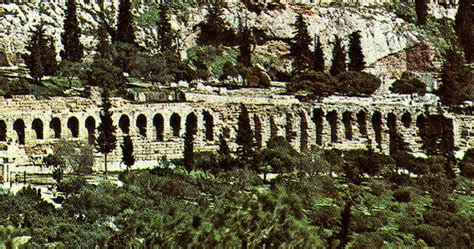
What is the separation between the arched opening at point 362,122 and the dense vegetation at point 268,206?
474 cm

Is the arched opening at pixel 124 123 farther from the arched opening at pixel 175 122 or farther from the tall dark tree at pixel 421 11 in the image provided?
the tall dark tree at pixel 421 11

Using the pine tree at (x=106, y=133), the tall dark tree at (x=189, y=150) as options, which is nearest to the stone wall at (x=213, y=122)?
the pine tree at (x=106, y=133)

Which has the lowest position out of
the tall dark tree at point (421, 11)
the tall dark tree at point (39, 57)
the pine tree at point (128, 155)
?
the pine tree at point (128, 155)

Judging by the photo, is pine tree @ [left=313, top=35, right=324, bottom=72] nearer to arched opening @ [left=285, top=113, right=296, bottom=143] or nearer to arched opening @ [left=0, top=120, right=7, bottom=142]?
arched opening @ [left=285, top=113, right=296, bottom=143]

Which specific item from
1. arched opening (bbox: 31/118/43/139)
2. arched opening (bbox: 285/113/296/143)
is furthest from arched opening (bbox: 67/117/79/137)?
arched opening (bbox: 285/113/296/143)

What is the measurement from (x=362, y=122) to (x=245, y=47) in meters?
17.2

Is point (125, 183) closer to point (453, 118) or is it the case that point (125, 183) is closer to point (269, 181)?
point (269, 181)

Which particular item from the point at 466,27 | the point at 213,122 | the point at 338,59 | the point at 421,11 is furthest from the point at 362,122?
the point at 421,11

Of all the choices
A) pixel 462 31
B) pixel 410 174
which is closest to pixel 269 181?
pixel 410 174

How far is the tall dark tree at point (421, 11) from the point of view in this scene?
103 meters

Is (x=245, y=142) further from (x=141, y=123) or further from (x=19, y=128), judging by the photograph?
(x=19, y=128)

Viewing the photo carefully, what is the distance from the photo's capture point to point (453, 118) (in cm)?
7612

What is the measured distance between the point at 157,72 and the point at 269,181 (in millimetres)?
22463

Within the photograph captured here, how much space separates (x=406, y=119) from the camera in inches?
2997
